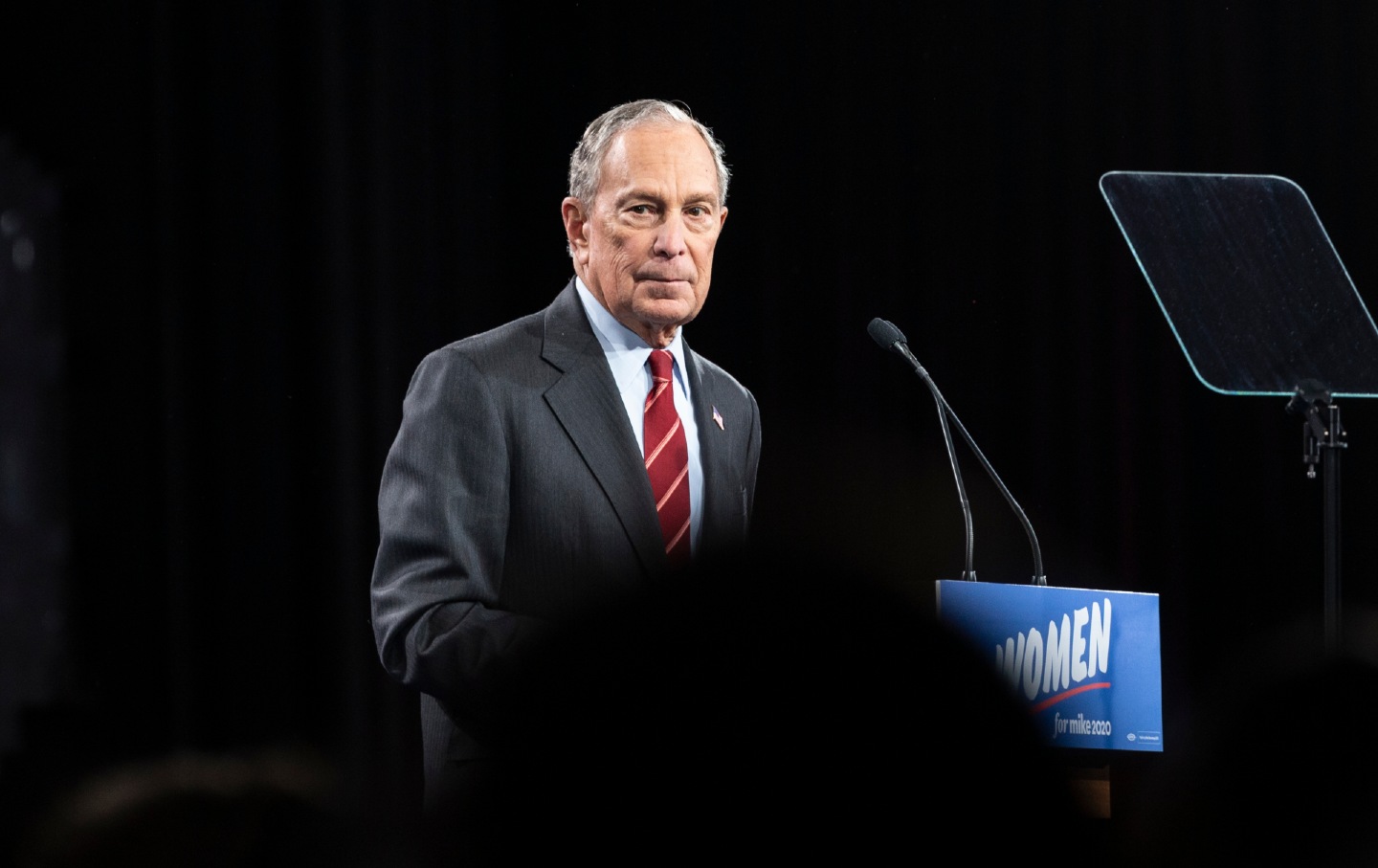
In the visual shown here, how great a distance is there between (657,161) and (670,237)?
11 cm

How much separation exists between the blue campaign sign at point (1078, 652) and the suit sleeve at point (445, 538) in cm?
49

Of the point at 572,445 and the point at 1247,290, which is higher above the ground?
the point at 1247,290

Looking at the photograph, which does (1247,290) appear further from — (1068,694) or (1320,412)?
(1068,694)

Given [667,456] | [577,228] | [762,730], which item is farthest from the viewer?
[577,228]

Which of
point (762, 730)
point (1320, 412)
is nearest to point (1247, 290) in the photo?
point (1320, 412)

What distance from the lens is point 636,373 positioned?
80.0 inches

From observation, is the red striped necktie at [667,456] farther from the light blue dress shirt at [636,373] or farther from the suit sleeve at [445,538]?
the suit sleeve at [445,538]

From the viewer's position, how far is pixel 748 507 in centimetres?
212

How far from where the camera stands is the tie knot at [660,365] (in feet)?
6.68

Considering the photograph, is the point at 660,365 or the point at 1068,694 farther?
the point at 660,365

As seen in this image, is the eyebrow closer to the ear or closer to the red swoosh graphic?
the ear

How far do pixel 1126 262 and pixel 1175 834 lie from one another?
3885 mm

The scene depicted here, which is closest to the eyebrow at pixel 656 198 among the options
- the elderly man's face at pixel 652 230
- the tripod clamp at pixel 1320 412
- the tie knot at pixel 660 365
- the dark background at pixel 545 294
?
the elderly man's face at pixel 652 230

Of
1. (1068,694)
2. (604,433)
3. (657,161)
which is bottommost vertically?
(1068,694)
